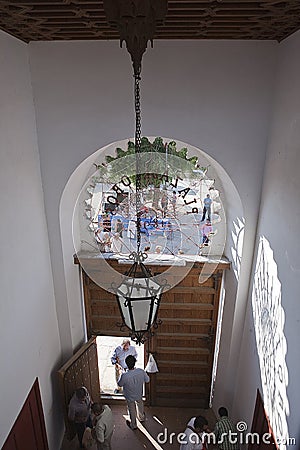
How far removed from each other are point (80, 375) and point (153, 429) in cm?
98

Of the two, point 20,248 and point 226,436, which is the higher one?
point 20,248

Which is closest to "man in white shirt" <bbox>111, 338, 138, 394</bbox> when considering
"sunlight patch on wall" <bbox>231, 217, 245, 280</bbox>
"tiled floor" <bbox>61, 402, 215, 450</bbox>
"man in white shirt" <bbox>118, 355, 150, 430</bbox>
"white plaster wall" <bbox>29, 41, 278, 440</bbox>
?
"man in white shirt" <bbox>118, 355, 150, 430</bbox>

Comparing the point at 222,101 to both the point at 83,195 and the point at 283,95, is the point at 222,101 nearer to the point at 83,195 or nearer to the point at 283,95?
the point at 283,95

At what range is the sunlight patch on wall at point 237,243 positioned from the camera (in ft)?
9.95

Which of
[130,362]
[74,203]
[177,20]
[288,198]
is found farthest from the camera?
[130,362]

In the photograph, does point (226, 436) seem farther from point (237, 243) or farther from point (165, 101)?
point (165, 101)

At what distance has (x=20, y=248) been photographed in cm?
251

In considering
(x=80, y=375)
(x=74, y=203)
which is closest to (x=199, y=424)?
(x=80, y=375)

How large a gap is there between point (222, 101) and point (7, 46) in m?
1.48

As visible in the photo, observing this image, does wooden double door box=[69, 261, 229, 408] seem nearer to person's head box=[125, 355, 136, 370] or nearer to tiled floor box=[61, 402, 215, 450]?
tiled floor box=[61, 402, 215, 450]

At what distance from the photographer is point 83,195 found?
3.23 metres

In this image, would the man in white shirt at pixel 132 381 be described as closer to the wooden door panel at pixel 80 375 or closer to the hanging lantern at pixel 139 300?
the wooden door panel at pixel 80 375

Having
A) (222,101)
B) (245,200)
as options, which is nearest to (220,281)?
(245,200)

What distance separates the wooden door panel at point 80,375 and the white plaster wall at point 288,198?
1.78m
